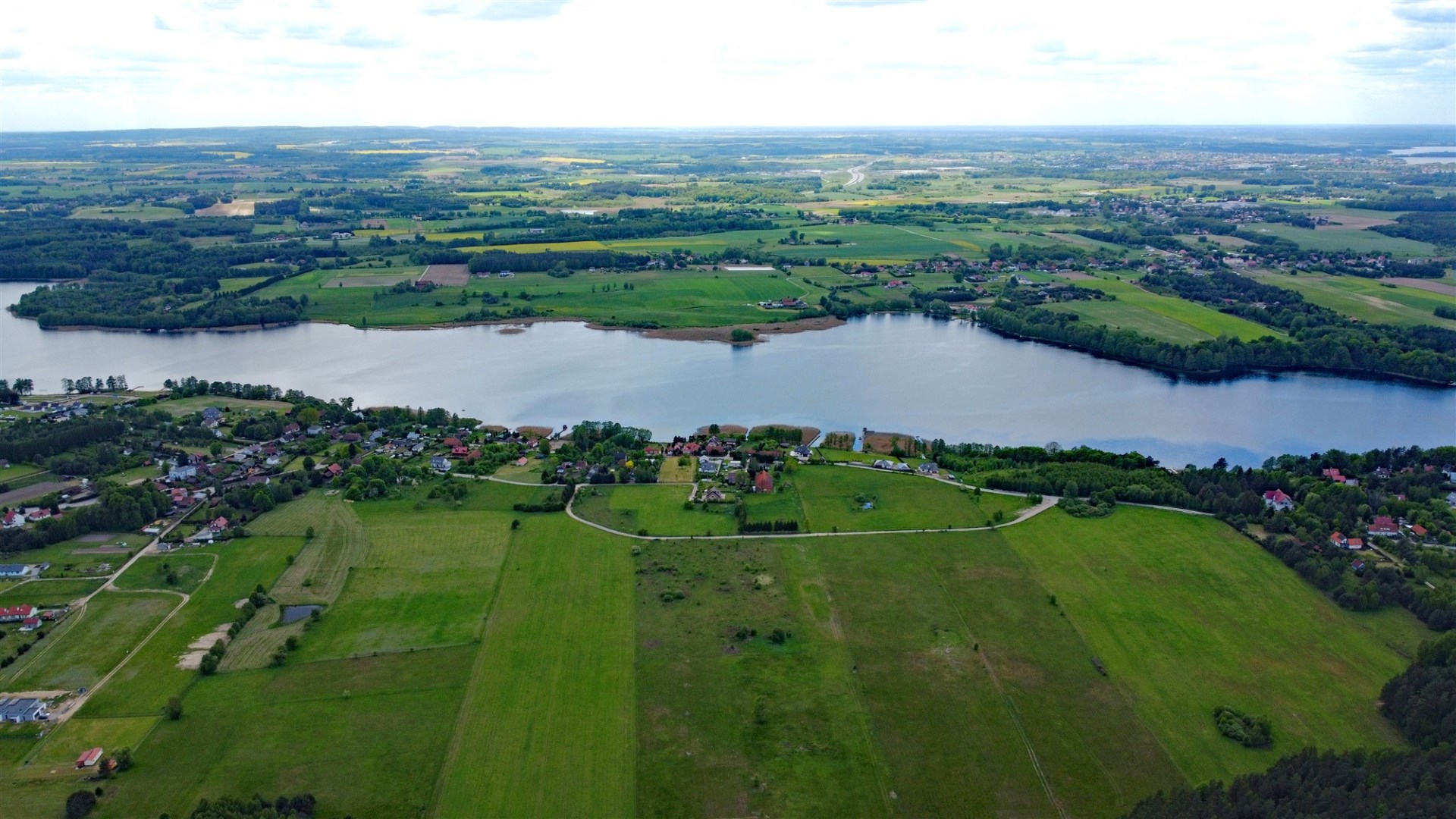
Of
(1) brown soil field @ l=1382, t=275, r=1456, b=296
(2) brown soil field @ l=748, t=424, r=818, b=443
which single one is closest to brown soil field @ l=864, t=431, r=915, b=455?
(2) brown soil field @ l=748, t=424, r=818, b=443

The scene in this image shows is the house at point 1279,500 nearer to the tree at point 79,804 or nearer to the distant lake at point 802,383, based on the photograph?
the distant lake at point 802,383

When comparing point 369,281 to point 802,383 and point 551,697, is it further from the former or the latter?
point 551,697

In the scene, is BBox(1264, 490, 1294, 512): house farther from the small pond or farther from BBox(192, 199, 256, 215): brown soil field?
BBox(192, 199, 256, 215): brown soil field

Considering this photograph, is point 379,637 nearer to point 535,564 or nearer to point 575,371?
point 535,564

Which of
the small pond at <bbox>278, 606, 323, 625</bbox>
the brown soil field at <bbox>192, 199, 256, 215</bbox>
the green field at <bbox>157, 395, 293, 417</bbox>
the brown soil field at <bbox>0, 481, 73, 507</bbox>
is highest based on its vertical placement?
the brown soil field at <bbox>192, 199, 256, 215</bbox>

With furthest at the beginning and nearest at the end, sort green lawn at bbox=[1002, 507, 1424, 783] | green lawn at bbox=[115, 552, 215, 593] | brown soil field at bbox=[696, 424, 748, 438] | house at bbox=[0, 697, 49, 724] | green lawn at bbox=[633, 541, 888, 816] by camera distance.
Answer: brown soil field at bbox=[696, 424, 748, 438] < green lawn at bbox=[115, 552, 215, 593] < house at bbox=[0, 697, 49, 724] < green lawn at bbox=[1002, 507, 1424, 783] < green lawn at bbox=[633, 541, 888, 816]

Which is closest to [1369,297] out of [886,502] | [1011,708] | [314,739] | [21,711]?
[886,502]
